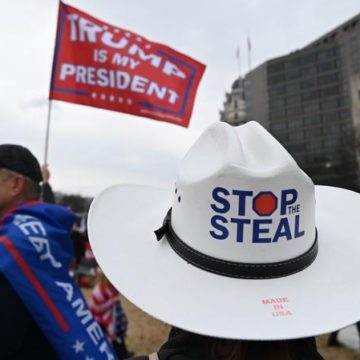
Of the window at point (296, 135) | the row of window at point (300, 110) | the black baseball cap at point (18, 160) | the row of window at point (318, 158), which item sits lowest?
the black baseball cap at point (18, 160)

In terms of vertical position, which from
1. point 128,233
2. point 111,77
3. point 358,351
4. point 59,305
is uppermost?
point 111,77

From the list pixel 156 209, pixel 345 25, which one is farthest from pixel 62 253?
pixel 345 25

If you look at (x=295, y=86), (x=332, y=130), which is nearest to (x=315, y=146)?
(x=332, y=130)

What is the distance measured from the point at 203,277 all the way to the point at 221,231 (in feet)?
0.39

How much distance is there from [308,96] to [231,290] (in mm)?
74930

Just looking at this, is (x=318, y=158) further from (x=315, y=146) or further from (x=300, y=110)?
(x=300, y=110)

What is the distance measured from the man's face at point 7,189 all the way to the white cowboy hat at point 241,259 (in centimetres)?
106

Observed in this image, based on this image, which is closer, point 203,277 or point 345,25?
point 203,277

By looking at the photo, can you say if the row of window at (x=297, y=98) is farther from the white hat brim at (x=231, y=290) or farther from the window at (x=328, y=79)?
the white hat brim at (x=231, y=290)

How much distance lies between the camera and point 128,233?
1.08 metres

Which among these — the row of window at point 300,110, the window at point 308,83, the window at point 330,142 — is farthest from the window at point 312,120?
the window at point 308,83

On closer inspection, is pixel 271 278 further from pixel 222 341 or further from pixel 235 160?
pixel 235 160

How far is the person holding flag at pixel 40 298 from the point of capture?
135 cm

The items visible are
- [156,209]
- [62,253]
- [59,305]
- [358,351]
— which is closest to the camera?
[156,209]
